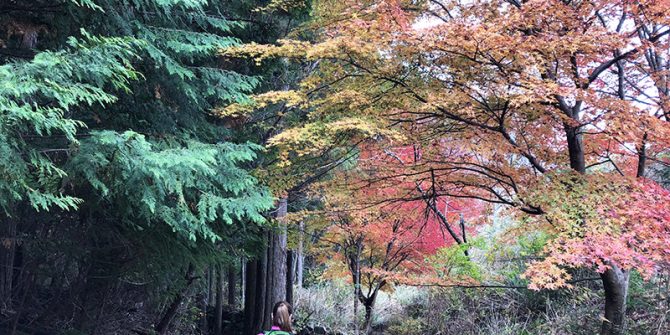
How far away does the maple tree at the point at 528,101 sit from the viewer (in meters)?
4.83

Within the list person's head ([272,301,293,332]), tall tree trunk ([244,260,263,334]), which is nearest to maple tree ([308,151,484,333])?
tall tree trunk ([244,260,263,334])

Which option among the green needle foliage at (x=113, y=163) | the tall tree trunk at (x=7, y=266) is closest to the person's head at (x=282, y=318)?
the green needle foliage at (x=113, y=163)

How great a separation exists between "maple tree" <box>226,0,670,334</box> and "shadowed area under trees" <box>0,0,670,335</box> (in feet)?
0.11

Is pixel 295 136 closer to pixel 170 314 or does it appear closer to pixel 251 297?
pixel 170 314

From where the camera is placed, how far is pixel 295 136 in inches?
217

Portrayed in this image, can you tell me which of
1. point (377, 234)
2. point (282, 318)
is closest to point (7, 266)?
point (282, 318)

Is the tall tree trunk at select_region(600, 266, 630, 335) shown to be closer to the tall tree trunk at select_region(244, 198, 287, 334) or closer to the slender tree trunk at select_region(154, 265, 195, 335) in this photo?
the tall tree trunk at select_region(244, 198, 287, 334)

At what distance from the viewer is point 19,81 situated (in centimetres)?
323

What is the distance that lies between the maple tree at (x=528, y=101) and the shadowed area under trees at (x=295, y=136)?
0.03 meters

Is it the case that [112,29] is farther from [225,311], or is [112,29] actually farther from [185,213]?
[225,311]

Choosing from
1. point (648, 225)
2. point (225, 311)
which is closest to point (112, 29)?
point (648, 225)

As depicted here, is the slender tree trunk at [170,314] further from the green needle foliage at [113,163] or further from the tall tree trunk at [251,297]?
the tall tree trunk at [251,297]

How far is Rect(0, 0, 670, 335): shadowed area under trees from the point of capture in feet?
13.8

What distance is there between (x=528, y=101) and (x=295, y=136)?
2.71m
